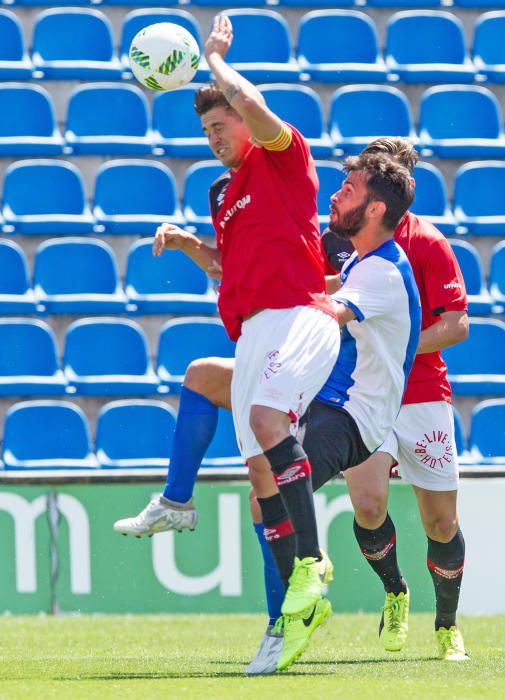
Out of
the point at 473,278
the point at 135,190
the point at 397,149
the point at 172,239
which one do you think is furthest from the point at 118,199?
the point at 397,149

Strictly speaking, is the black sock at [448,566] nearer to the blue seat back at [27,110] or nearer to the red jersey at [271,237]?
the red jersey at [271,237]

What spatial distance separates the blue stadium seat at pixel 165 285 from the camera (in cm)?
837

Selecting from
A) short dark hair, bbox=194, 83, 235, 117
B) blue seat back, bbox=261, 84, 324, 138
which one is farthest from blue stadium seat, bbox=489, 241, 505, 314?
short dark hair, bbox=194, 83, 235, 117

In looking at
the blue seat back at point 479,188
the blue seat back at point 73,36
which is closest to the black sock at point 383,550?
the blue seat back at point 479,188

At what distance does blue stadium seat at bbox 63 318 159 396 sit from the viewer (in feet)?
26.7

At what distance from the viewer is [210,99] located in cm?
462

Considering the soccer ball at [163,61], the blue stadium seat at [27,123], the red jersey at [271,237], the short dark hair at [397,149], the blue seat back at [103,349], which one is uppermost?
the blue stadium seat at [27,123]

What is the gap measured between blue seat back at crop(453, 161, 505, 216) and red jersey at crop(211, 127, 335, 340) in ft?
15.5

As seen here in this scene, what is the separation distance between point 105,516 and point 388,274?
10.4 ft

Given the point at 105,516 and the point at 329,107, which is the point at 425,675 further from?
the point at 329,107

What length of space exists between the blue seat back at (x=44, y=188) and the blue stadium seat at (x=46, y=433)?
4.93 feet

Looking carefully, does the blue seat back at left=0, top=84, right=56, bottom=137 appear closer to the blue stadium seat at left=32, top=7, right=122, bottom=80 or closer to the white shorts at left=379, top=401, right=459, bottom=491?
the blue stadium seat at left=32, top=7, right=122, bottom=80

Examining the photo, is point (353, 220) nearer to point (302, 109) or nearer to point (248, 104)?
point (248, 104)

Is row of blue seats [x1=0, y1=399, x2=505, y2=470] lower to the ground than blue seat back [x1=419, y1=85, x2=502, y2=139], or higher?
lower
